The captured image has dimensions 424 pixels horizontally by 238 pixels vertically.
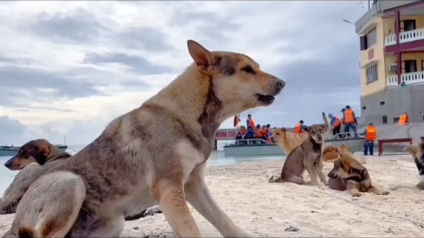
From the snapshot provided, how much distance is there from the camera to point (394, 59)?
33250mm

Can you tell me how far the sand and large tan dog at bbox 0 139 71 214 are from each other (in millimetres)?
560

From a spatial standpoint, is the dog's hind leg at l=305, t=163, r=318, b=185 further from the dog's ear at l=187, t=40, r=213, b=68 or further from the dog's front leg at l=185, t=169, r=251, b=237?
the dog's ear at l=187, t=40, r=213, b=68

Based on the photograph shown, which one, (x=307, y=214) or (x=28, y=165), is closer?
(x=307, y=214)

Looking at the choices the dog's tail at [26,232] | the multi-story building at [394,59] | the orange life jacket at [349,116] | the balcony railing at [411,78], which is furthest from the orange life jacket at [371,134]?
the dog's tail at [26,232]

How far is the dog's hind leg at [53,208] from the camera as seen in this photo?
3.50 meters

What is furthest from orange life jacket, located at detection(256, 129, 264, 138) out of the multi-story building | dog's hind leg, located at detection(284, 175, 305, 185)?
dog's hind leg, located at detection(284, 175, 305, 185)

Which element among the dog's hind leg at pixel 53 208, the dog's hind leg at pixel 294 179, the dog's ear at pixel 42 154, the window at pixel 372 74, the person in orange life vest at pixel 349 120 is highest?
the window at pixel 372 74

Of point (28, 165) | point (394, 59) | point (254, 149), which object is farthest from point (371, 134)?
point (28, 165)

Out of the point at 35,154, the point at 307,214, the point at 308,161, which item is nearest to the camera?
the point at 307,214

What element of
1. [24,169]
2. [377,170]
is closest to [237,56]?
[24,169]

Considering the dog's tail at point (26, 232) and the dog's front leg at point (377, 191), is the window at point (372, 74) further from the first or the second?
the dog's tail at point (26, 232)

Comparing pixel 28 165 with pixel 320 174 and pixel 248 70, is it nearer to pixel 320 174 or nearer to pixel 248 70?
pixel 248 70

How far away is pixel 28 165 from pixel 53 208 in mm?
3615

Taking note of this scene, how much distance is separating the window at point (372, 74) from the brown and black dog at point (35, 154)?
30538 millimetres
